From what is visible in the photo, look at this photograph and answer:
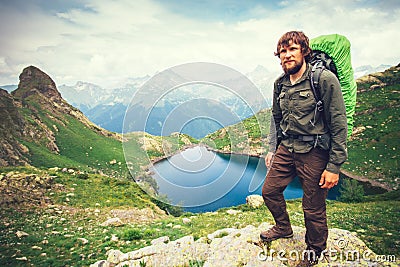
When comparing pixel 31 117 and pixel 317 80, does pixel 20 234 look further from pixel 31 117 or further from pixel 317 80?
pixel 31 117

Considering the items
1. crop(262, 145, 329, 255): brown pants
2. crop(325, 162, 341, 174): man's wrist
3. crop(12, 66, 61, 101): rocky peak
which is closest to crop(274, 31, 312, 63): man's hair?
crop(262, 145, 329, 255): brown pants

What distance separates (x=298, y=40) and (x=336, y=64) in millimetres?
776

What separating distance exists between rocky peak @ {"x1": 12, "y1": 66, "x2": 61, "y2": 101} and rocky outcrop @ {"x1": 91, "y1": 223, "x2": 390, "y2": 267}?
86693mm

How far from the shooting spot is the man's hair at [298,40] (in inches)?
167

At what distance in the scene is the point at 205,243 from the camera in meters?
6.36

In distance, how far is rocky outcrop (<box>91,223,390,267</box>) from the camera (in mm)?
4977

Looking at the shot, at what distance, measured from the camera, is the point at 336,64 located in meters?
4.14

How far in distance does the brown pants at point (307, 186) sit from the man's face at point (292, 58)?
1.55 meters

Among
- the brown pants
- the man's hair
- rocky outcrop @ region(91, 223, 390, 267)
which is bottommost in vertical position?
rocky outcrop @ region(91, 223, 390, 267)

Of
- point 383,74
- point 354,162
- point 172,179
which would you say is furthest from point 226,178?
point 383,74

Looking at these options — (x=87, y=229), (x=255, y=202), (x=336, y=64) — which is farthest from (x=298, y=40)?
(x=255, y=202)

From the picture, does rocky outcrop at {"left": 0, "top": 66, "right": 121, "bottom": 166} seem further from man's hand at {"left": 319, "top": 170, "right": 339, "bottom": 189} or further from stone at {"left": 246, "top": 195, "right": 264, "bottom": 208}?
man's hand at {"left": 319, "top": 170, "right": 339, "bottom": 189}

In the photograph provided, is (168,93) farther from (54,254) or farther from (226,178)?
(54,254)

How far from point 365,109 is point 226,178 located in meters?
96.8
